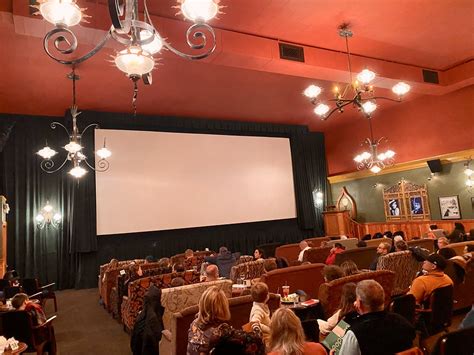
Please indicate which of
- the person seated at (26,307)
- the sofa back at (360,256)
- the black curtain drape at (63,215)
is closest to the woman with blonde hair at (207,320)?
the person seated at (26,307)

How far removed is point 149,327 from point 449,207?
907cm

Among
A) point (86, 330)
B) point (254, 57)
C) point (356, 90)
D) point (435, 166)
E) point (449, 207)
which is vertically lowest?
point (86, 330)

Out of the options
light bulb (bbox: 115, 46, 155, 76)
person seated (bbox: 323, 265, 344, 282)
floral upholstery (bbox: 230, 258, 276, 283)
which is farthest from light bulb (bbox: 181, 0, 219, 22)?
floral upholstery (bbox: 230, 258, 276, 283)

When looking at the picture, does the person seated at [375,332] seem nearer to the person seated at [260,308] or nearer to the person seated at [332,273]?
the person seated at [260,308]

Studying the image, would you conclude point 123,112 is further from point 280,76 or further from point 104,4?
point 104,4

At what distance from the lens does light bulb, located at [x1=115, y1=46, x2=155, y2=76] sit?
2330 mm

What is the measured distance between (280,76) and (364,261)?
4.49 metres

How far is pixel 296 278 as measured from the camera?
490 centimetres

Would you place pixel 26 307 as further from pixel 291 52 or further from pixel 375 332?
pixel 291 52

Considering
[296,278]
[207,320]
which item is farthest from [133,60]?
[296,278]

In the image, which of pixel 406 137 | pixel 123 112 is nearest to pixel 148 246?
pixel 123 112

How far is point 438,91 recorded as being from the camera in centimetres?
872

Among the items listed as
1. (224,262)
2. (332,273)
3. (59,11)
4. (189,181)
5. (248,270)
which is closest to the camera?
(59,11)

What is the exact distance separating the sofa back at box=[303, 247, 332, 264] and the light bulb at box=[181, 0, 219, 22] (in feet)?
18.2
